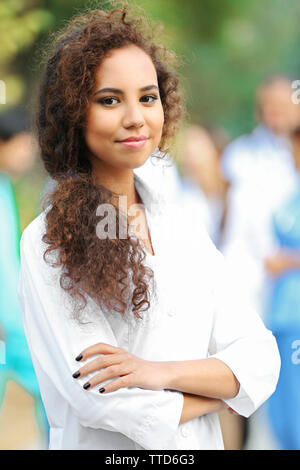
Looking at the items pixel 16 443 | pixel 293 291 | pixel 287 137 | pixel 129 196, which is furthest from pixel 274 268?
pixel 129 196

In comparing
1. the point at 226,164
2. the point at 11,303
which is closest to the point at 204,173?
the point at 226,164

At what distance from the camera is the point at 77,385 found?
54.9 inches

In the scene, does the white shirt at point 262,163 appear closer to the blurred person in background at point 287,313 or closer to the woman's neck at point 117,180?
the blurred person in background at point 287,313

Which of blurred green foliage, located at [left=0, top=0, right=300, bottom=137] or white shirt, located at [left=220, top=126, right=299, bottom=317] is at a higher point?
blurred green foliage, located at [left=0, top=0, right=300, bottom=137]

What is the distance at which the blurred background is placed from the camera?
304cm

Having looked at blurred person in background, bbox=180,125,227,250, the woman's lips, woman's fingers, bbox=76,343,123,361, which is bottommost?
woman's fingers, bbox=76,343,123,361

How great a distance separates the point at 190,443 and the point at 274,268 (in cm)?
175

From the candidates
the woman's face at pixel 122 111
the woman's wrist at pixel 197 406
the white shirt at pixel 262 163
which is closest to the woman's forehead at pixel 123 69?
the woman's face at pixel 122 111

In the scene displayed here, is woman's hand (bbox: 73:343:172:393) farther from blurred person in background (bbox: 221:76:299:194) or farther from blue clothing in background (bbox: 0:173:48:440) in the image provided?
blurred person in background (bbox: 221:76:299:194)

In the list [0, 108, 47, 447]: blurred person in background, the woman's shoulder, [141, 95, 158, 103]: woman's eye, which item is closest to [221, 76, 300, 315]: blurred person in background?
[0, 108, 47, 447]: blurred person in background

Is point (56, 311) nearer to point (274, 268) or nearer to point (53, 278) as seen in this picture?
point (53, 278)

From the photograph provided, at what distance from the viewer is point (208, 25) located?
17.9 ft

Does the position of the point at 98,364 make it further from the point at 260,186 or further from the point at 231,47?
the point at 231,47

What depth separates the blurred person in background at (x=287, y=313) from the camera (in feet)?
10.0
